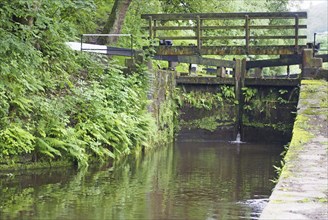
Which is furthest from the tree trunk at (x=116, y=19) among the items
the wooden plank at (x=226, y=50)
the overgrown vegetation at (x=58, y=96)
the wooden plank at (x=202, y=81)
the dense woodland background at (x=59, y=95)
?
the overgrown vegetation at (x=58, y=96)

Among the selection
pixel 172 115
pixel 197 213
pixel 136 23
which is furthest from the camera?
pixel 136 23

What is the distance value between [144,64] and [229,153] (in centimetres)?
293

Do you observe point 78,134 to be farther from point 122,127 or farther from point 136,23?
point 136,23

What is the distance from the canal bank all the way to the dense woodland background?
13.0 ft

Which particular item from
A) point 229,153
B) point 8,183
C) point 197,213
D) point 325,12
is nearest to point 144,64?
point 229,153

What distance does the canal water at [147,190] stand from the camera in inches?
345

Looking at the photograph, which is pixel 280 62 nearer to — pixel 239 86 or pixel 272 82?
pixel 272 82

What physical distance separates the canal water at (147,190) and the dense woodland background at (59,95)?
0.47 meters

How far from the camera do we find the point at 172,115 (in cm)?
2009

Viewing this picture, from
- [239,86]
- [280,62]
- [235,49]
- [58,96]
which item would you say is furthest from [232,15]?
[58,96]

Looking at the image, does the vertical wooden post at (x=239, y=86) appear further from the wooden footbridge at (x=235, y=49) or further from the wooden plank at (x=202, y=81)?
the wooden plank at (x=202, y=81)

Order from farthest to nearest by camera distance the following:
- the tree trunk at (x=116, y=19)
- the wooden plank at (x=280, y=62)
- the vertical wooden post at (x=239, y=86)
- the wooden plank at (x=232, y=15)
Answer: the vertical wooden post at (x=239, y=86) → the wooden plank at (x=280, y=62) → the tree trunk at (x=116, y=19) → the wooden plank at (x=232, y=15)

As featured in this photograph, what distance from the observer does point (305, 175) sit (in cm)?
759

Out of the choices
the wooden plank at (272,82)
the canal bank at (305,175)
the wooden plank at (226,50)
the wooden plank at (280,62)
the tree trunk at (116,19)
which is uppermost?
the tree trunk at (116,19)
